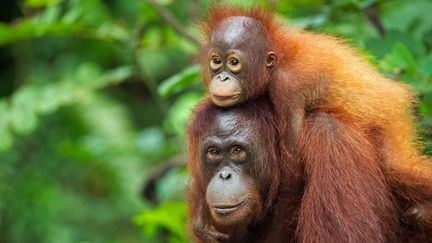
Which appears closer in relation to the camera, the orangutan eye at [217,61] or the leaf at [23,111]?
the orangutan eye at [217,61]

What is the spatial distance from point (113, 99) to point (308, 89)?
5.95 meters

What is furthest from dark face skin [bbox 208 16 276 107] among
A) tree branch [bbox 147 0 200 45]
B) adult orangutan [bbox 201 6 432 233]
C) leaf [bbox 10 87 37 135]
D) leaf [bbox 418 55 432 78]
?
leaf [bbox 10 87 37 135]

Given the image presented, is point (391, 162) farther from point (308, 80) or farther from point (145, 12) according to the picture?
point (145, 12)

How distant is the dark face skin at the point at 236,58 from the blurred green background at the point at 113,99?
42 centimetres

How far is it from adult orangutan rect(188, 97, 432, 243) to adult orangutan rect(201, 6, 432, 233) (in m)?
0.04

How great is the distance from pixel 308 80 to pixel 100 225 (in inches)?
A: 205

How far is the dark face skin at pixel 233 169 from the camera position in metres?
4.46

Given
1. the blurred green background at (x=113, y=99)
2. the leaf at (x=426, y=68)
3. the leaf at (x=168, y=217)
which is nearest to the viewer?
the leaf at (x=426, y=68)

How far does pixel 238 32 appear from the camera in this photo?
4.61m

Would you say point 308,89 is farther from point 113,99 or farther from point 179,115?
point 113,99

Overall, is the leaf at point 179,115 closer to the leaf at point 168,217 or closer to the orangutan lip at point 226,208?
the leaf at point 168,217

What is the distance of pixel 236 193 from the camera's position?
4457mm

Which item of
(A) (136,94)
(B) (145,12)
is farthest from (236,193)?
(A) (136,94)

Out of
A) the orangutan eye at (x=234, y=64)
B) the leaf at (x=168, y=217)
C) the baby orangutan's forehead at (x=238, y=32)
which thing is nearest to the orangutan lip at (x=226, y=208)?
the orangutan eye at (x=234, y=64)
